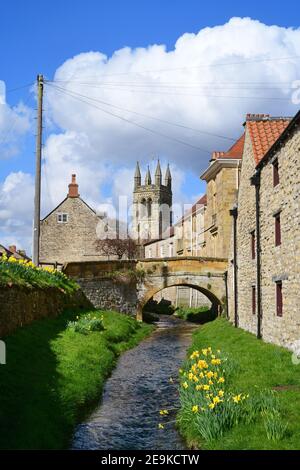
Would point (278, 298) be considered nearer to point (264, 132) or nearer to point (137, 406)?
point (137, 406)

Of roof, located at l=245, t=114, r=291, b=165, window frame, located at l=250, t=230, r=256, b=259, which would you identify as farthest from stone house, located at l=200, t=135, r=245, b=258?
window frame, located at l=250, t=230, r=256, b=259

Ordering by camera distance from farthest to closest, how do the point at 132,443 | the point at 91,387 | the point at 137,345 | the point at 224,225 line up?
the point at 224,225
the point at 137,345
the point at 91,387
the point at 132,443

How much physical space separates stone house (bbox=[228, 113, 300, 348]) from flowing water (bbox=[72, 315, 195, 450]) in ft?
12.4

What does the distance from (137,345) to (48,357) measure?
10241 millimetres

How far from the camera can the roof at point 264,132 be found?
67.6 feet

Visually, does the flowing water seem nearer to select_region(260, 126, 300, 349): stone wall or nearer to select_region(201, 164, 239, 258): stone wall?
select_region(260, 126, 300, 349): stone wall

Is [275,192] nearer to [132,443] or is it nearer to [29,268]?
[29,268]

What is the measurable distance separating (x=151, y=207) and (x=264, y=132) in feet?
275

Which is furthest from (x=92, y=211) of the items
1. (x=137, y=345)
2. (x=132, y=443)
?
(x=132, y=443)

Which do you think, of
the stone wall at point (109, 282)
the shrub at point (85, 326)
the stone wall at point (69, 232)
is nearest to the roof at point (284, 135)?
the shrub at point (85, 326)

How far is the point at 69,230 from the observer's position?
4950 centimetres

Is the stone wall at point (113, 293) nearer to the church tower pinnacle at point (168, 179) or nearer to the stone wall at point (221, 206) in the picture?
the stone wall at point (221, 206)

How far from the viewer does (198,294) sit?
144 feet
